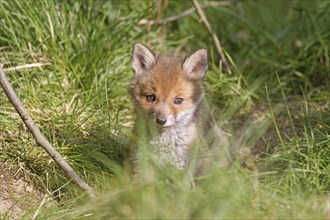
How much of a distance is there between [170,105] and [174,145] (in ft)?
0.95

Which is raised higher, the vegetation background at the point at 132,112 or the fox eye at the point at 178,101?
the fox eye at the point at 178,101

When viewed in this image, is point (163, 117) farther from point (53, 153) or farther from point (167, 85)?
point (53, 153)

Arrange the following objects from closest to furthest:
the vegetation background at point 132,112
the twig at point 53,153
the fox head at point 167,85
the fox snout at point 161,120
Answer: the vegetation background at point 132,112 → the twig at point 53,153 → the fox snout at point 161,120 → the fox head at point 167,85

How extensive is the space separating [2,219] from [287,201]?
69.2 inches

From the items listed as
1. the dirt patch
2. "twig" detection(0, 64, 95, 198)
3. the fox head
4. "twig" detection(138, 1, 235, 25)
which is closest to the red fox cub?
the fox head

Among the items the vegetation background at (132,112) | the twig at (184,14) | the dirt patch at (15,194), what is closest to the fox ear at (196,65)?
the vegetation background at (132,112)

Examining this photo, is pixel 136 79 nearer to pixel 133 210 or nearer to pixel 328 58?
pixel 133 210

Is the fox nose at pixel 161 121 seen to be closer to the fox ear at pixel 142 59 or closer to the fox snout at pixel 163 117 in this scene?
the fox snout at pixel 163 117

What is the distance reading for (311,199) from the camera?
4.53 m

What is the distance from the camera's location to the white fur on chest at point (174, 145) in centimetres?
508

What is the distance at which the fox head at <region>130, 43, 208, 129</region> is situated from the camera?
16.6 ft

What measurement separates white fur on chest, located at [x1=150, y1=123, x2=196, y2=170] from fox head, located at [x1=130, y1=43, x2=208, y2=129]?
7 centimetres

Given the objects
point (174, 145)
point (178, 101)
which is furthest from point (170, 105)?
point (174, 145)

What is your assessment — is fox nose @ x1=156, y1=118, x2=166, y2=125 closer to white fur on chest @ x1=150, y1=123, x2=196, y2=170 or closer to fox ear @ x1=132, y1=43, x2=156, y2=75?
white fur on chest @ x1=150, y1=123, x2=196, y2=170
